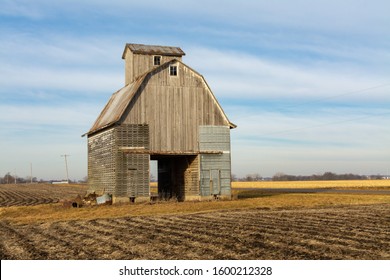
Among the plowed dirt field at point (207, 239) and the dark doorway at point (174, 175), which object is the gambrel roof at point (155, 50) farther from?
the plowed dirt field at point (207, 239)

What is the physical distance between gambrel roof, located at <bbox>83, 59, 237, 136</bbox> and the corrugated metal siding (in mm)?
1319

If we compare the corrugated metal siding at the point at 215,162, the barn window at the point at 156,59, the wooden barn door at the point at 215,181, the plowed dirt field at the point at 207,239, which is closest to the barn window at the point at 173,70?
the barn window at the point at 156,59

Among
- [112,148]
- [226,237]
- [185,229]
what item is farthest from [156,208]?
[226,237]

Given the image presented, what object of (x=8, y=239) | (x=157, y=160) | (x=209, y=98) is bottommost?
(x=8, y=239)

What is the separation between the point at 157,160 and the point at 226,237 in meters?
27.9

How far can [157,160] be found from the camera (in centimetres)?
4294

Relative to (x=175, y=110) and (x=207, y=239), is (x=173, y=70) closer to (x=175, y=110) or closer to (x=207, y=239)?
(x=175, y=110)

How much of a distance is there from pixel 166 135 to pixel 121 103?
413 cm

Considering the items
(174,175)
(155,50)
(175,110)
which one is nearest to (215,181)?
(174,175)

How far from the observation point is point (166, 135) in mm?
34562

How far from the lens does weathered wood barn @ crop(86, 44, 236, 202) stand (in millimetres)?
33500

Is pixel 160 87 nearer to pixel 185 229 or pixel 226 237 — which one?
pixel 185 229

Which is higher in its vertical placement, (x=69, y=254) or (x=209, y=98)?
(x=209, y=98)
